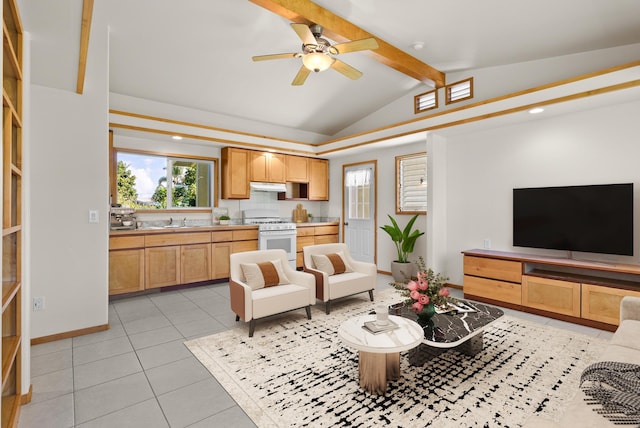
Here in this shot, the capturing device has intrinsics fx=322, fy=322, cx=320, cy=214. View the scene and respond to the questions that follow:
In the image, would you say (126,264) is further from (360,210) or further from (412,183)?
(412,183)

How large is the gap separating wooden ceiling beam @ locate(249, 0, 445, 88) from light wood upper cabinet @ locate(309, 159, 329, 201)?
2.97 metres

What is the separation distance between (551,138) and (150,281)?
5.69 meters

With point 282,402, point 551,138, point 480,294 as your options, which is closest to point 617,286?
point 480,294

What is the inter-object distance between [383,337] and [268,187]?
14.6ft

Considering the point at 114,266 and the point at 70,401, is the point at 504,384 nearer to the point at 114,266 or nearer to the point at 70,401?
the point at 70,401

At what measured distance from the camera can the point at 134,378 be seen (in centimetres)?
245

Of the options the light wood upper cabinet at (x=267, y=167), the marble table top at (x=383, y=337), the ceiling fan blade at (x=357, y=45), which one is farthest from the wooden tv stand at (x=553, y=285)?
the light wood upper cabinet at (x=267, y=167)

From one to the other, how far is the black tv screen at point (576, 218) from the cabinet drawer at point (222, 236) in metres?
4.23

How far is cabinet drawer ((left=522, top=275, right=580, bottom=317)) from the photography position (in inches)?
137

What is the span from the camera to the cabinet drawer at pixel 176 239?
15.2 ft

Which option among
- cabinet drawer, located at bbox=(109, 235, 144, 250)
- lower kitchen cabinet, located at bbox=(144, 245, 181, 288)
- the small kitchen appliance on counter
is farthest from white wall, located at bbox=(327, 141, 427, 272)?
the small kitchen appliance on counter

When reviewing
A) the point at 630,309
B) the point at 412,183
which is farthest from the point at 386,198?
the point at 630,309

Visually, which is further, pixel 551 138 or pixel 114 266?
pixel 114 266

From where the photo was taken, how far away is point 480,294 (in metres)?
4.25
